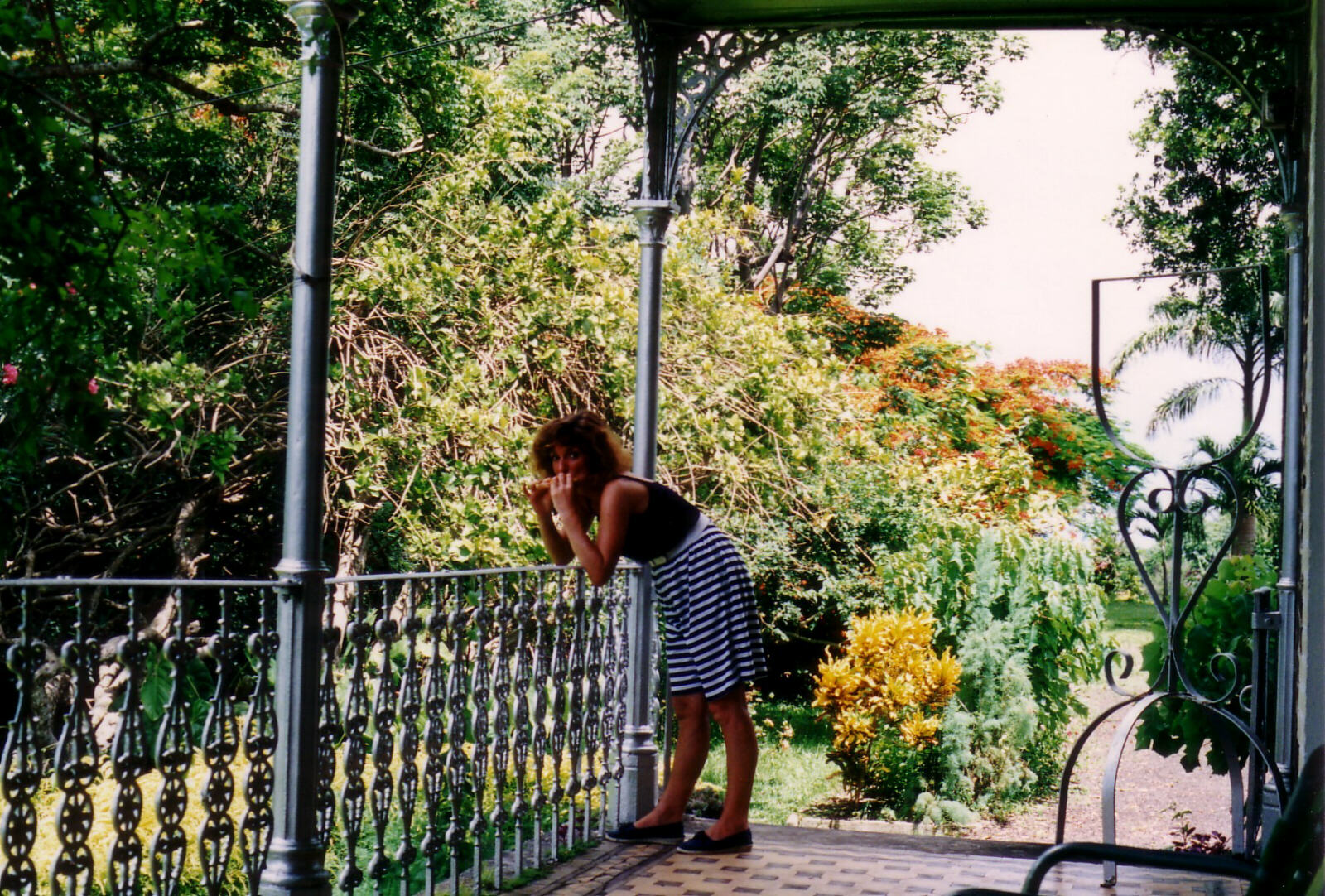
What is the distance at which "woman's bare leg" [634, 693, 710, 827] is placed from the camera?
3.85 m

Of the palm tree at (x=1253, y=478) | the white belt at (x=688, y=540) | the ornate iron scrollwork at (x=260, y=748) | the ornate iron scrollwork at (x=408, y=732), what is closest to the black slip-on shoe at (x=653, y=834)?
the white belt at (x=688, y=540)

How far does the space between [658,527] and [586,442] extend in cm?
35

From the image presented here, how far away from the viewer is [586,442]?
3.62m

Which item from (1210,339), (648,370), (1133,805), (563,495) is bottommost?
(1133,805)

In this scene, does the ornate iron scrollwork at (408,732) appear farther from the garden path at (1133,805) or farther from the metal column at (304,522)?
the garden path at (1133,805)

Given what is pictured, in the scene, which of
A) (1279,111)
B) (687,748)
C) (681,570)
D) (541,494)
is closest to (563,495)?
(541,494)

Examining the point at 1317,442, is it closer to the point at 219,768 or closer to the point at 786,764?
the point at 219,768

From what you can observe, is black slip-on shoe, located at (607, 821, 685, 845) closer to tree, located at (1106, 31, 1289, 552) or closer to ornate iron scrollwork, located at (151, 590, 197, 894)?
ornate iron scrollwork, located at (151, 590, 197, 894)

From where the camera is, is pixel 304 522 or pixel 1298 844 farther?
pixel 304 522

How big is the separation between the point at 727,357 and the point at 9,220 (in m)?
5.79

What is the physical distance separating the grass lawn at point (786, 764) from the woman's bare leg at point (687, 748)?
134 inches

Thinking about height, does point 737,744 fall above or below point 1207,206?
below

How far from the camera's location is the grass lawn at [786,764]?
8250 millimetres

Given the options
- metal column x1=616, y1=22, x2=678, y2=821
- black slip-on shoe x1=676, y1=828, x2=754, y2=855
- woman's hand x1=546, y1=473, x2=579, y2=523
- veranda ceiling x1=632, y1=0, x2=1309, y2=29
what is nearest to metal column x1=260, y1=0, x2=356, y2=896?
woman's hand x1=546, y1=473, x2=579, y2=523
